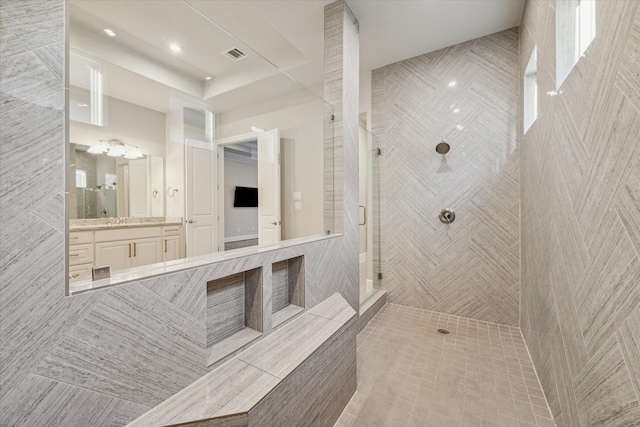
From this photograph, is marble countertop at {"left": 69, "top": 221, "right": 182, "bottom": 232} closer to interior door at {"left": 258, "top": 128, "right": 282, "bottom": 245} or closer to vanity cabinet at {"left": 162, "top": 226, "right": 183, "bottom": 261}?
vanity cabinet at {"left": 162, "top": 226, "right": 183, "bottom": 261}

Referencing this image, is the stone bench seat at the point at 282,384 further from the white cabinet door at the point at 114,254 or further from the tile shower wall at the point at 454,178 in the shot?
the tile shower wall at the point at 454,178

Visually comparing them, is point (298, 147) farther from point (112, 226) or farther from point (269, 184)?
point (112, 226)

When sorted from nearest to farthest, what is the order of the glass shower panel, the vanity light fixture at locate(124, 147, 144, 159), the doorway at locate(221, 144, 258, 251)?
the vanity light fixture at locate(124, 147, 144, 159) → the doorway at locate(221, 144, 258, 251) → the glass shower panel

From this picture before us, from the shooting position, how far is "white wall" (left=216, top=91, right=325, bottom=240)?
7.75ft

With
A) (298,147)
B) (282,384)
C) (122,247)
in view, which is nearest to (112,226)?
(122,247)

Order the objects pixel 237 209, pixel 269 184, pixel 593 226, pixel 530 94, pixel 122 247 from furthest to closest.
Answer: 1. pixel 269 184
2. pixel 530 94
3. pixel 237 209
4. pixel 122 247
5. pixel 593 226

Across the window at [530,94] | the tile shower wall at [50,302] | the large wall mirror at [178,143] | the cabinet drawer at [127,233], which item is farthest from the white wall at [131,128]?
the window at [530,94]

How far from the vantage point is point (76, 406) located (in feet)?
2.61

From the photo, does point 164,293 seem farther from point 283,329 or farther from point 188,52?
point 188,52

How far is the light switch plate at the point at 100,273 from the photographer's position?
0.92 metres

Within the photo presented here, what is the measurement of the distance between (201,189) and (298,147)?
47.5 inches

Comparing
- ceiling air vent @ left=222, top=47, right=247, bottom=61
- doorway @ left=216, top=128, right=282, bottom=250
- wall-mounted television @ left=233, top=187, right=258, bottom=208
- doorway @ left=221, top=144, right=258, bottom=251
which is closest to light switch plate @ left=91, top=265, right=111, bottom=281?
doorway @ left=216, top=128, right=282, bottom=250

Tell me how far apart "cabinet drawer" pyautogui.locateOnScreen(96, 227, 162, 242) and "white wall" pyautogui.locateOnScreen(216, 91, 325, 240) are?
99 centimetres

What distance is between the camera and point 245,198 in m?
2.14
